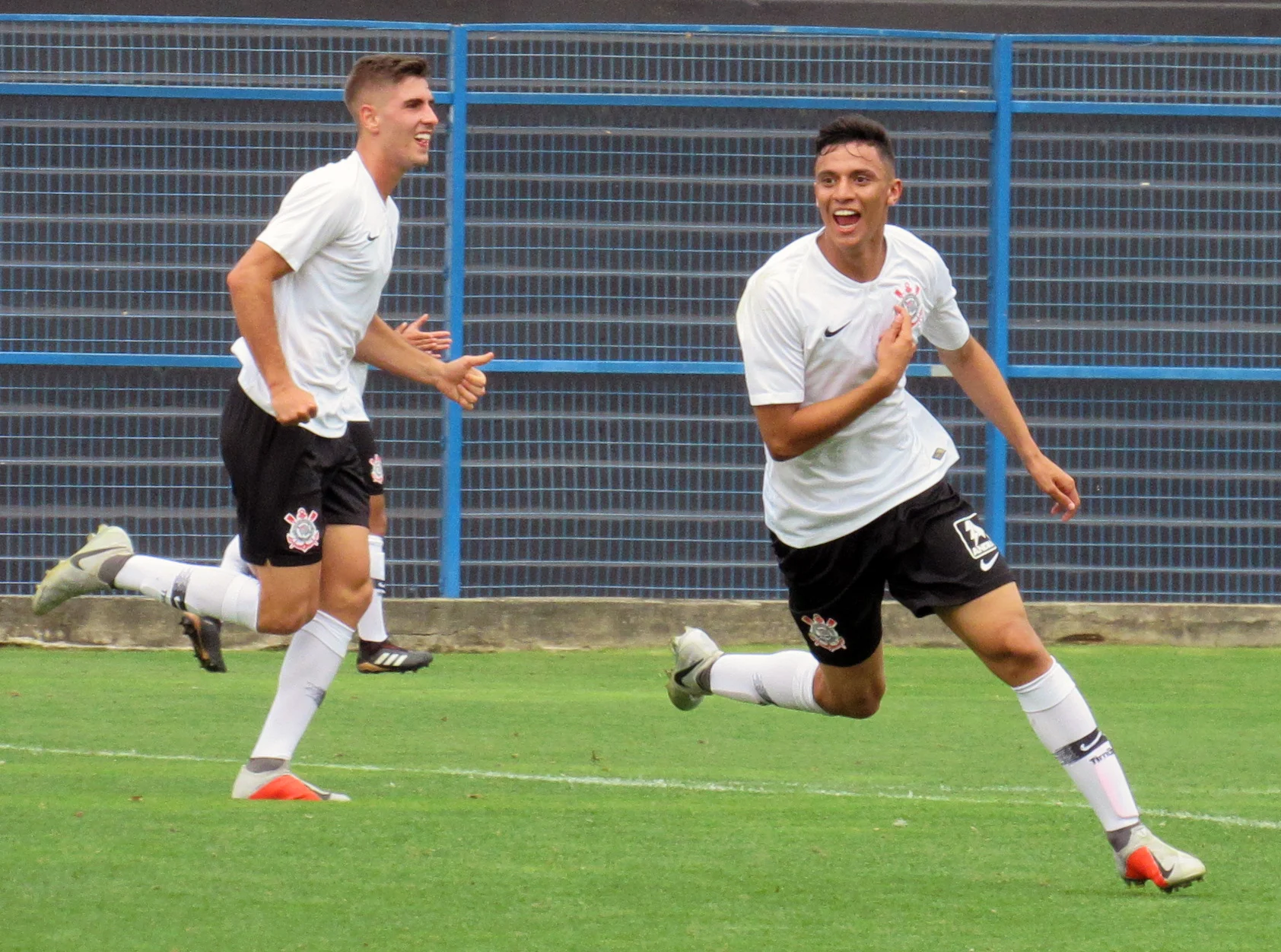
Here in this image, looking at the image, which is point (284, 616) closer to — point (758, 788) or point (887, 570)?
point (758, 788)

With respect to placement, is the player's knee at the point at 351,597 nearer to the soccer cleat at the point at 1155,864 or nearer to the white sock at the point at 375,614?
the soccer cleat at the point at 1155,864

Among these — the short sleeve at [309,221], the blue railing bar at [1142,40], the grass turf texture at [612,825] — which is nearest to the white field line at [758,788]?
the grass turf texture at [612,825]

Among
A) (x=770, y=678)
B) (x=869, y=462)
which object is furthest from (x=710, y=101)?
(x=869, y=462)

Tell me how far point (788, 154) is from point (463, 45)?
1752 millimetres

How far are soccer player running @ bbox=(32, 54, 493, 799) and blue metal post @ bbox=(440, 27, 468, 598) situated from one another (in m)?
4.68

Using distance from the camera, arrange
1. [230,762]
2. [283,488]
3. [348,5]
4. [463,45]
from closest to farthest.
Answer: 1. [283,488]
2. [230,762]
3. [463,45]
4. [348,5]

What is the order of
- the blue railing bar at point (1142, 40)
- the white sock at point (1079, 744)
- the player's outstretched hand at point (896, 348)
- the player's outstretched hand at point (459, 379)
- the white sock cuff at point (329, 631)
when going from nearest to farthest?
the white sock at point (1079, 744)
the player's outstretched hand at point (896, 348)
the white sock cuff at point (329, 631)
the player's outstretched hand at point (459, 379)
the blue railing bar at point (1142, 40)

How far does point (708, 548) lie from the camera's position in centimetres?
1171

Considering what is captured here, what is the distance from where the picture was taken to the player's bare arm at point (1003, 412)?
19.9 feet

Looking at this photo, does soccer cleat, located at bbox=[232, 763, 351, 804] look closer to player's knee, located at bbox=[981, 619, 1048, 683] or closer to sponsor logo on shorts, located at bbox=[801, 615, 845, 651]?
sponsor logo on shorts, located at bbox=[801, 615, 845, 651]

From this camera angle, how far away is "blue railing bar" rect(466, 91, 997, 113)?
11.4 m

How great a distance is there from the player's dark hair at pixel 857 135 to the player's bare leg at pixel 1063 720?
1142mm

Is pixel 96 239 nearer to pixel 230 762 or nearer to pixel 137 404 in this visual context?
pixel 137 404

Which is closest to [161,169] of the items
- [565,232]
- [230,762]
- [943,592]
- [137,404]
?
[137,404]
